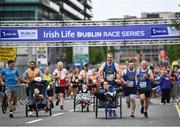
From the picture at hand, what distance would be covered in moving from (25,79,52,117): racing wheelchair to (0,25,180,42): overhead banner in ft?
62.4

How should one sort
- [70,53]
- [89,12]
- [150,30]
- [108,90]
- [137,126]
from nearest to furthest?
[137,126]
[108,90]
[150,30]
[70,53]
[89,12]

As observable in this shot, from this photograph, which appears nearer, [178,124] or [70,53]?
[178,124]

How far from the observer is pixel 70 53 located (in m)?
119

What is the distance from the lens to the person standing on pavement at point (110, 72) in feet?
71.1

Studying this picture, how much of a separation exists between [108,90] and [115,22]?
67.2 ft

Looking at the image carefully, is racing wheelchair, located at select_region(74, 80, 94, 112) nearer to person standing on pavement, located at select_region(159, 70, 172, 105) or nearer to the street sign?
person standing on pavement, located at select_region(159, 70, 172, 105)

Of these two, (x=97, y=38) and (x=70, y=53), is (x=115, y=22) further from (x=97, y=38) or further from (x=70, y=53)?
(x=70, y=53)

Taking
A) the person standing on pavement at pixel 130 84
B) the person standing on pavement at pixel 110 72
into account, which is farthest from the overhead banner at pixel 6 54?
the person standing on pavement at pixel 110 72

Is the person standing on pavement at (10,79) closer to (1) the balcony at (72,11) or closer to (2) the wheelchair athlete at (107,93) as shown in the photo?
(2) the wheelchair athlete at (107,93)

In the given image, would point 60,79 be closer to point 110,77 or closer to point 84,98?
point 84,98

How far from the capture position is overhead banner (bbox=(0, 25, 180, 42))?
41.3 meters

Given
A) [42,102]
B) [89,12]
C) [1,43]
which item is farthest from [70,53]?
[42,102]

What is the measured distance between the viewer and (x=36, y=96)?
2258cm

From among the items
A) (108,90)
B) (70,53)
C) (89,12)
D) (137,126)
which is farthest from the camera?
(89,12)
